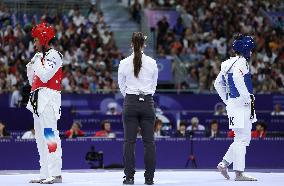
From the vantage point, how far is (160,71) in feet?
91.6

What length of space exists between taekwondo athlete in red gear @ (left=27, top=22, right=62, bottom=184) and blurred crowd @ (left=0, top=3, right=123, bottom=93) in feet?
42.0

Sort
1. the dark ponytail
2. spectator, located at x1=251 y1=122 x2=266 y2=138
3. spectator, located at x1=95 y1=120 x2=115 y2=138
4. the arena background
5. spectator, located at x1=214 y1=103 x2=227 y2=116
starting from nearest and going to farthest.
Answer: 1. the dark ponytail
2. the arena background
3. spectator, located at x1=95 y1=120 x2=115 y2=138
4. spectator, located at x1=251 y1=122 x2=266 y2=138
5. spectator, located at x1=214 y1=103 x2=227 y2=116

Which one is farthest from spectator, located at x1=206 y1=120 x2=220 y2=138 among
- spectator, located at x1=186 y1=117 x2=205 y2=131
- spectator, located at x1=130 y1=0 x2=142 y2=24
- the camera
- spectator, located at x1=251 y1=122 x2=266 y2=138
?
spectator, located at x1=130 y1=0 x2=142 y2=24

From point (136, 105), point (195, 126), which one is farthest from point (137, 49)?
point (195, 126)

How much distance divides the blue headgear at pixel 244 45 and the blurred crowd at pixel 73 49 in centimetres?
1250

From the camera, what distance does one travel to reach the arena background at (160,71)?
20.2 m

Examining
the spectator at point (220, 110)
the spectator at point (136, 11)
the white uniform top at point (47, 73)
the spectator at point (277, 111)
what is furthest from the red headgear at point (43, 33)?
the spectator at point (136, 11)

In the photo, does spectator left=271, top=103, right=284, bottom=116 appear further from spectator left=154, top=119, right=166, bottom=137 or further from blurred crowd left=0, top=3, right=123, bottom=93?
blurred crowd left=0, top=3, right=123, bottom=93

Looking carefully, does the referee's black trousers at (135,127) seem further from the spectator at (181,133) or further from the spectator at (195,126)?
the spectator at (195,126)

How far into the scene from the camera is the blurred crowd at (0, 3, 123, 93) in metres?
27.0

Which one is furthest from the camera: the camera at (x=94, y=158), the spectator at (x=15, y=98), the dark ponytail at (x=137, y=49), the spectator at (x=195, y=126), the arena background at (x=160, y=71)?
the spectator at (x=15, y=98)

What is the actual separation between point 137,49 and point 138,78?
18.0 inches

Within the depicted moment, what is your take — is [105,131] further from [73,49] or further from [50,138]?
[50,138]

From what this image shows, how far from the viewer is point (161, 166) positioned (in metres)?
20.1
